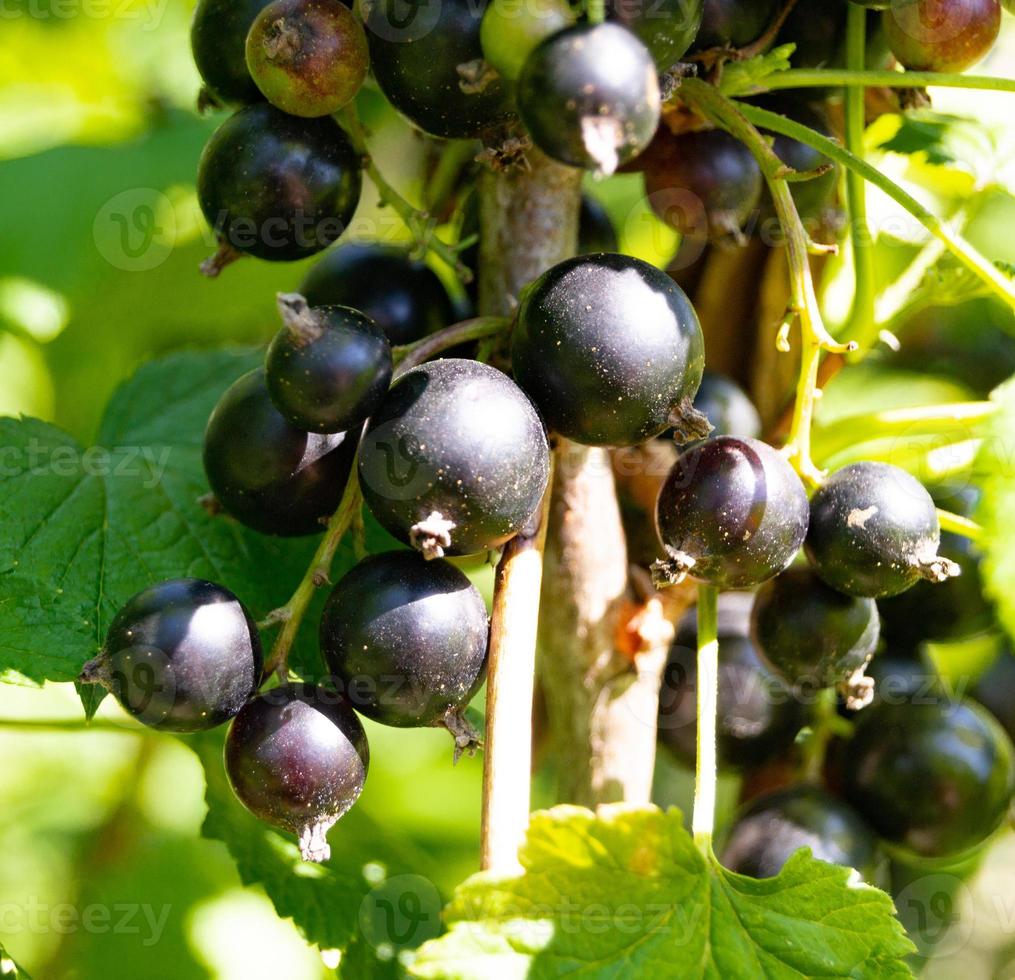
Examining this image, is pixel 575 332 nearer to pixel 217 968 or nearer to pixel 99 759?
pixel 217 968

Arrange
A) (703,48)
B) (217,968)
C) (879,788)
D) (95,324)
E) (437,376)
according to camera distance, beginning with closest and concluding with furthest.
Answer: (437,376)
(703,48)
(879,788)
(217,968)
(95,324)

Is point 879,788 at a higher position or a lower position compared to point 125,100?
lower

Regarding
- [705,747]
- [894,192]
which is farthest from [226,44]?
[705,747]

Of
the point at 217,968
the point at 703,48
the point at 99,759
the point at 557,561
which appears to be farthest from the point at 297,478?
the point at 99,759

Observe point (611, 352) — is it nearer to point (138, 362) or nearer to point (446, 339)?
point (446, 339)

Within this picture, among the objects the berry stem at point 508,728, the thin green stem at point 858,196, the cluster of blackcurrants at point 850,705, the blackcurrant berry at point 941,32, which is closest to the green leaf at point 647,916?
the berry stem at point 508,728

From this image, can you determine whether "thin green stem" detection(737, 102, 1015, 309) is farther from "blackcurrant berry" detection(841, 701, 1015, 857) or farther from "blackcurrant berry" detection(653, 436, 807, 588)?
"blackcurrant berry" detection(841, 701, 1015, 857)

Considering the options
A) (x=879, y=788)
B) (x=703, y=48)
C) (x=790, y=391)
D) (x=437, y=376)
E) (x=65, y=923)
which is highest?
(x=703, y=48)
